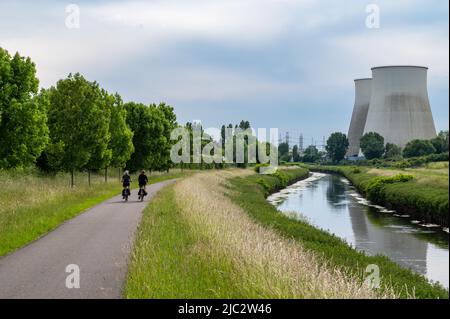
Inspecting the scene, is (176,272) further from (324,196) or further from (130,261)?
(324,196)

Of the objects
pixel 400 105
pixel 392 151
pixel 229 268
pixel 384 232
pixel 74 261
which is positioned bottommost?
pixel 384 232

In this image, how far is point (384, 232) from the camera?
28.8m

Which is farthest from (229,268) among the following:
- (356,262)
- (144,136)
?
(144,136)

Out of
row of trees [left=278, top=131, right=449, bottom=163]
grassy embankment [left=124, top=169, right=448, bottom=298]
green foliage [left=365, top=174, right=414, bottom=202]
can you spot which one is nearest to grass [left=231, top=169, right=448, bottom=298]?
grassy embankment [left=124, top=169, right=448, bottom=298]

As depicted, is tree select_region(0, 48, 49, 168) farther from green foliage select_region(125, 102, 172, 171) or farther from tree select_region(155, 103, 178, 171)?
tree select_region(155, 103, 178, 171)

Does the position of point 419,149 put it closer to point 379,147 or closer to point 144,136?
point 379,147

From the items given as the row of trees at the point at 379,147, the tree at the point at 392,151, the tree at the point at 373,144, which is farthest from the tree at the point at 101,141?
the tree at the point at 373,144

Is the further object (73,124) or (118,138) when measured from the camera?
(118,138)

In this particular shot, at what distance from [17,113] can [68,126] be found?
1086 centimetres

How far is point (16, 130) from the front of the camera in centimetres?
2414

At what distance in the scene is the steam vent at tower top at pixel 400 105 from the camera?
101250 mm

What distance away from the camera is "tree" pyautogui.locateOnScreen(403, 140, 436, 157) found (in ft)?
325

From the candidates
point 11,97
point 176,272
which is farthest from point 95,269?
point 11,97
